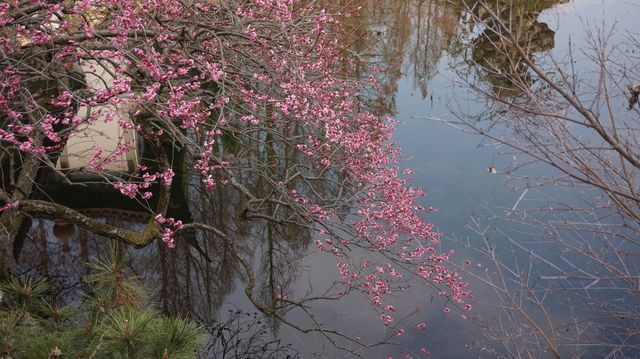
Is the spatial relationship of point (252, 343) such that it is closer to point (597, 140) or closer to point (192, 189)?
point (192, 189)

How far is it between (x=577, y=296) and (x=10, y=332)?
5.50 metres

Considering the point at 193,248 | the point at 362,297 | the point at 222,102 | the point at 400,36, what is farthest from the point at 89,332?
the point at 400,36

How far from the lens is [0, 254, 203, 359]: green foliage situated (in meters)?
3.46

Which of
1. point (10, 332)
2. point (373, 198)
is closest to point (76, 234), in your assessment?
point (373, 198)

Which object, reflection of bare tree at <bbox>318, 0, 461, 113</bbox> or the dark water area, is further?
reflection of bare tree at <bbox>318, 0, 461, 113</bbox>

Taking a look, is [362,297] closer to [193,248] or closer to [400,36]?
[193,248]

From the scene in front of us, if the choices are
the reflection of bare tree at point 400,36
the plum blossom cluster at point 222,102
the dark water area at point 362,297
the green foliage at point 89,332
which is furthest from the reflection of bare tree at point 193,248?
the reflection of bare tree at point 400,36

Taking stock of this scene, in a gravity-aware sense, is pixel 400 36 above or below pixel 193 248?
above

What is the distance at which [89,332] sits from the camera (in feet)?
12.7

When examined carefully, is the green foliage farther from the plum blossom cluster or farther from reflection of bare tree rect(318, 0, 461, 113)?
reflection of bare tree rect(318, 0, 461, 113)

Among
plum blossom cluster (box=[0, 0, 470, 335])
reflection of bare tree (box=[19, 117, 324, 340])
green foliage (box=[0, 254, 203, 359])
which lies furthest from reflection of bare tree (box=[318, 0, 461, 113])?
green foliage (box=[0, 254, 203, 359])

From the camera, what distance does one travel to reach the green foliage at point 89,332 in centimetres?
346

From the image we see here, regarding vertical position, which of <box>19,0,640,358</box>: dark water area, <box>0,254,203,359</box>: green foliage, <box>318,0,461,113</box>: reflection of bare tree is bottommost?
Answer: <box>0,254,203,359</box>: green foliage

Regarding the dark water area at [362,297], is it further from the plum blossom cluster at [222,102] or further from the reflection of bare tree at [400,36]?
the reflection of bare tree at [400,36]
